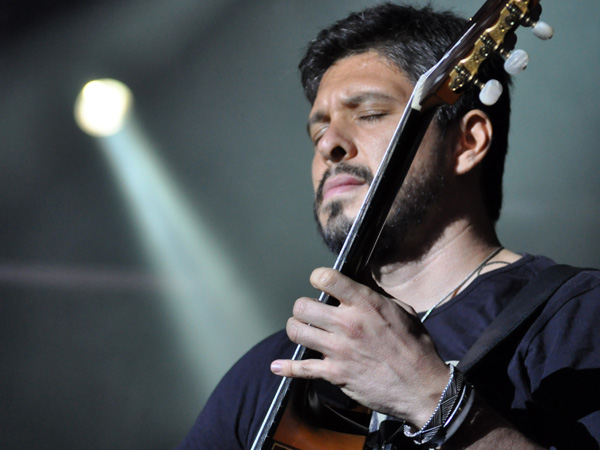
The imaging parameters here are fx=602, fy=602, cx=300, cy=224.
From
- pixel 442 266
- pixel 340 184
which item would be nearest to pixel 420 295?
pixel 442 266

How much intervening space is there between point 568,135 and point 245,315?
1805 mm

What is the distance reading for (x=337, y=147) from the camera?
66.9 inches

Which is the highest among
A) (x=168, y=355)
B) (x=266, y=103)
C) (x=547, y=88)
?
(x=266, y=103)

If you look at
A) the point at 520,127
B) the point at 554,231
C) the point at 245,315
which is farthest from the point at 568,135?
the point at 245,315

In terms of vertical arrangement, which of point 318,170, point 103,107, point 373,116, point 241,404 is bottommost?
point 241,404

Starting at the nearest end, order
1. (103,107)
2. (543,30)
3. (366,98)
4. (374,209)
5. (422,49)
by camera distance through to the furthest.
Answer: (543,30) < (374,209) < (366,98) < (422,49) < (103,107)

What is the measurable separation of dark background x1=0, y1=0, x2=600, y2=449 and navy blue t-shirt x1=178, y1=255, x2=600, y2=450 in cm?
158

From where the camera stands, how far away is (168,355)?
325 cm

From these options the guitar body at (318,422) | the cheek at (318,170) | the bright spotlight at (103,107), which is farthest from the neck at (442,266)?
the bright spotlight at (103,107)

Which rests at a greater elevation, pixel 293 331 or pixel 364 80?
pixel 364 80

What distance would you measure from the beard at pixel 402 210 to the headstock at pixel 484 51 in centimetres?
58

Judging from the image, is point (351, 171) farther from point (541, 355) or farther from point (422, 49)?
point (541, 355)

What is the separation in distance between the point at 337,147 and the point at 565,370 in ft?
2.75

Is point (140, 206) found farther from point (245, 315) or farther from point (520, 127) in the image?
point (520, 127)
